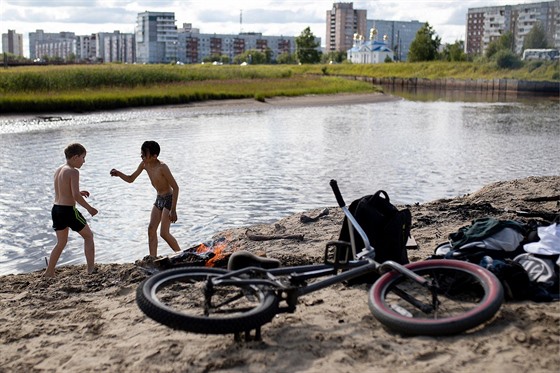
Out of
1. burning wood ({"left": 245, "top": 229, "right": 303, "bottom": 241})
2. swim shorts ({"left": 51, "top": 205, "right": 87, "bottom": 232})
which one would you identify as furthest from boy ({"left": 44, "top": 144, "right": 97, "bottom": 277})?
burning wood ({"left": 245, "top": 229, "right": 303, "bottom": 241})

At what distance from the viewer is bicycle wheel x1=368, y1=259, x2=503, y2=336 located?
4.86 metres

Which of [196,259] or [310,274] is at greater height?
[310,274]

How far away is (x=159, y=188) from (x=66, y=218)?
1258 mm

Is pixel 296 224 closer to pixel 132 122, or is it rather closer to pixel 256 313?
pixel 256 313

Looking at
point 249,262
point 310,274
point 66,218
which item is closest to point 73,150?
point 66,218

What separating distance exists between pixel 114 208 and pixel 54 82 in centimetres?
3269

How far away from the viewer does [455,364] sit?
444cm

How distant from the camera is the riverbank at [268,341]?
4.54 m

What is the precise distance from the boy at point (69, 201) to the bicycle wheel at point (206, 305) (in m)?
2.37

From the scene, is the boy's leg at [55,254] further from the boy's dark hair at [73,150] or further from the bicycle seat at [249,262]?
the bicycle seat at [249,262]

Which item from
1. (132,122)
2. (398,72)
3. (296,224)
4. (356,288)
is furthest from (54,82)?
(398,72)

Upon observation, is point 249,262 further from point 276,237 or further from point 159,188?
point 276,237

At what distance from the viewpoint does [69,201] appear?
8.02 m

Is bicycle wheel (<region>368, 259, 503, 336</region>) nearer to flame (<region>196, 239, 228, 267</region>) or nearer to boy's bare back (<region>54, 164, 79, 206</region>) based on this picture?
flame (<region>196, 239, 228, 267</region>)
